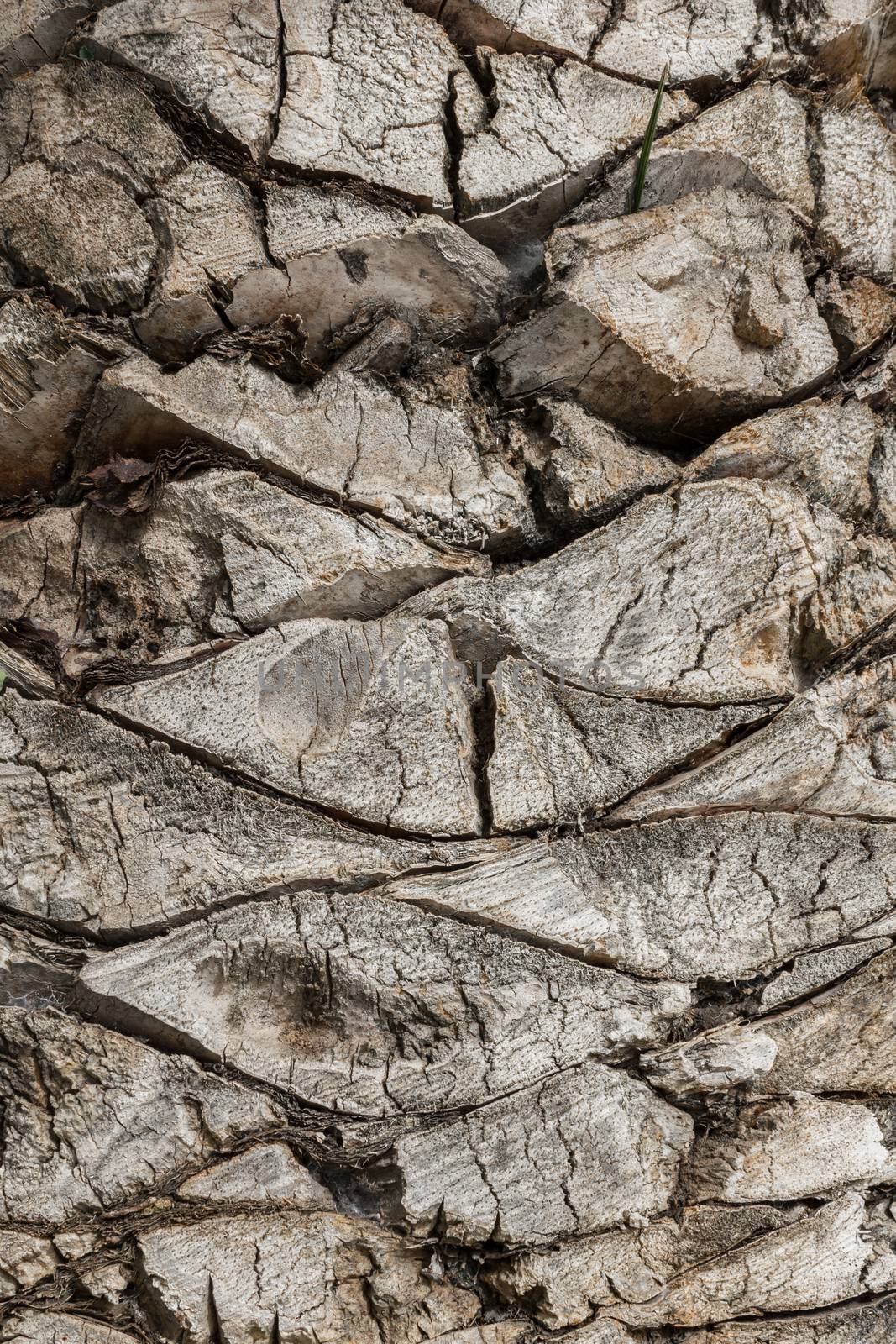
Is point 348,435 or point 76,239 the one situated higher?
point 76,239

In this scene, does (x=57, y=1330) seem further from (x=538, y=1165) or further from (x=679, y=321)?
(x=679, y=321)

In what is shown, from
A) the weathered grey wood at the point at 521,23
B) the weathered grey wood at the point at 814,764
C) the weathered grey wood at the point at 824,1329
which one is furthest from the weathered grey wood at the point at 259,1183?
the weathered grey wood at the point at 521,23

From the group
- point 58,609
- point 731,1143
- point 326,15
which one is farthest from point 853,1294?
point 326,15

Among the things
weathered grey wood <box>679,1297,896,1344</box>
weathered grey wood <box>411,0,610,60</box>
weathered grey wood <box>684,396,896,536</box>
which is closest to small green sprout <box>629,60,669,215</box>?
weathered grey wood <box>411,0,610,60</box>

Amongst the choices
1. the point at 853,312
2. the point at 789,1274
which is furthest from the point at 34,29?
the point at 789,1274

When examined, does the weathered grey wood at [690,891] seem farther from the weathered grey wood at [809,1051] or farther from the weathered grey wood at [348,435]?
the weathered grey wood at [348,435]

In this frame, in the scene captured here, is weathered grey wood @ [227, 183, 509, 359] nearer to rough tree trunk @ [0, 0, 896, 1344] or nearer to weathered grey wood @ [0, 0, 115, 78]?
rough tree trunk @ [0, 0, 896, 1344]

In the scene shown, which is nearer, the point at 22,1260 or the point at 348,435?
the point at 22,1260
